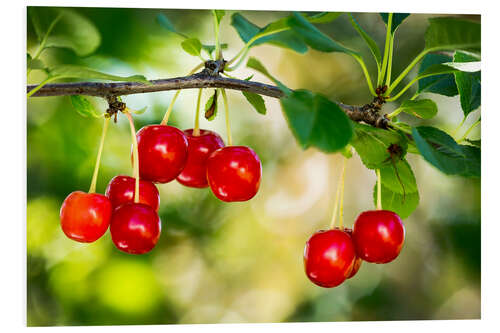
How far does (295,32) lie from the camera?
870 millimetres

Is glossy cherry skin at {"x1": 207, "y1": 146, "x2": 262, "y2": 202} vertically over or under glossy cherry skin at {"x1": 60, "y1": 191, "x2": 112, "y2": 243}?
over

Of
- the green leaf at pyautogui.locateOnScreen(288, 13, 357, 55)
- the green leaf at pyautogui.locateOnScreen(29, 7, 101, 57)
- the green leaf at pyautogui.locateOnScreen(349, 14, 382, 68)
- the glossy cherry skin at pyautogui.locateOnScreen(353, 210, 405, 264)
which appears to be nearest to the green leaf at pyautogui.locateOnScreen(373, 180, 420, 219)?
the glossy cherry skin at pyautogui.locateOnScreen(353, 210, 405, 264)

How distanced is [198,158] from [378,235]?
38 cm

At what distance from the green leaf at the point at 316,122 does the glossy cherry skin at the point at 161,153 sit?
302mm

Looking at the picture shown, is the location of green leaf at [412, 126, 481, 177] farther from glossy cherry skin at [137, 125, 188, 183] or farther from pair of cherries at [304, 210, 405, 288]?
glossy cherry skin at [137, 125, 188, 183]

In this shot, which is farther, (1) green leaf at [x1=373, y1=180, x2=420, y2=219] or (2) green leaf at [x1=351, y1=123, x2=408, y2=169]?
(1) green leaf at [x1=373, y1=180, x2=420, y2=219]

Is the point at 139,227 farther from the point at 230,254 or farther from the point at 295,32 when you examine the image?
the point at 230,254

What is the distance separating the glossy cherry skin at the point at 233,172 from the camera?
3.35ft

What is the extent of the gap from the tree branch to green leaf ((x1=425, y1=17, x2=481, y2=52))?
32cm

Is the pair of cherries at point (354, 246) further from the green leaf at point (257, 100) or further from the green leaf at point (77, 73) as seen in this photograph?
the green leaf at point (77, 73)

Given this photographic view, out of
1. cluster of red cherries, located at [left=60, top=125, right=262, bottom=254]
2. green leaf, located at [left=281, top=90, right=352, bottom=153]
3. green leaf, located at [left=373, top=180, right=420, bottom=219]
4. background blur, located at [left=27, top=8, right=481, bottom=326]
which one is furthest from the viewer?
background blur, located at [left=27, top=8, right=481, bottom=326]

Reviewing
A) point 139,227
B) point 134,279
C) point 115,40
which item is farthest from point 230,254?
point 139,227

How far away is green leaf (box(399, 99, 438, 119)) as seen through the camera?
42.8 inches

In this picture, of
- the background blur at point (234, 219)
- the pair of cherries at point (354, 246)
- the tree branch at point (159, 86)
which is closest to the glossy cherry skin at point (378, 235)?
the pair of cherries at point (354, 246)
